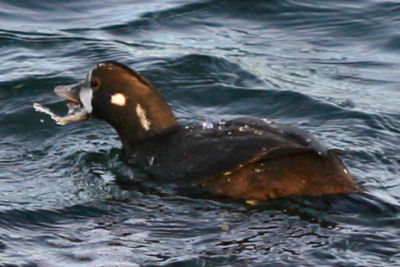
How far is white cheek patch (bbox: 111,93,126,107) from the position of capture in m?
9.13

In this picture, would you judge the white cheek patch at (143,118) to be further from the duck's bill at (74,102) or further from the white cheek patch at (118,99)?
the duck's bill at (74,102)

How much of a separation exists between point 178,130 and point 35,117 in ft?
6.27

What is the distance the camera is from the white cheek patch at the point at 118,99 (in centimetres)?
913

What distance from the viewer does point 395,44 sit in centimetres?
1319

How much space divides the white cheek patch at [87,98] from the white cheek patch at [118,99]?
222 millimetres

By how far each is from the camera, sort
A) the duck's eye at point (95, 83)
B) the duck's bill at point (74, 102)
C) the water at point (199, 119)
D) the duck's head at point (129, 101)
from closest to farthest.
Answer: the water at point (199, 119), the duck's head at point (129, 101), the duck's eye at point (95, 83), the duck's bill at point (74, 102)

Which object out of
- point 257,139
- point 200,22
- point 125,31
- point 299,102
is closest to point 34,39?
point 125,31

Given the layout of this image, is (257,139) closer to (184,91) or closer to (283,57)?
(184,91)

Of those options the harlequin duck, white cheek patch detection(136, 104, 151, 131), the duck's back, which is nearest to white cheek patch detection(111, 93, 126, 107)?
the harlequin duck

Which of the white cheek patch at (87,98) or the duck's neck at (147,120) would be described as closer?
the duck's neck at (147,120)

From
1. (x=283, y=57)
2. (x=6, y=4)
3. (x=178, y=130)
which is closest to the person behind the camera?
(x=178, y=130)

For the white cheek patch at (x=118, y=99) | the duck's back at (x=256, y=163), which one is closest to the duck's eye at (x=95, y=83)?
the white cheek patch at (x=118, y=99)

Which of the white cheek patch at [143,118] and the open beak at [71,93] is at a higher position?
the open beak at [71,93]

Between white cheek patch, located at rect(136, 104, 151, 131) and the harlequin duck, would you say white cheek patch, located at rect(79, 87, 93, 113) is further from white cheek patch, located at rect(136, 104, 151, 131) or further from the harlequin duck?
white cheek patch, located at rect(136, 104, 151, 131)
